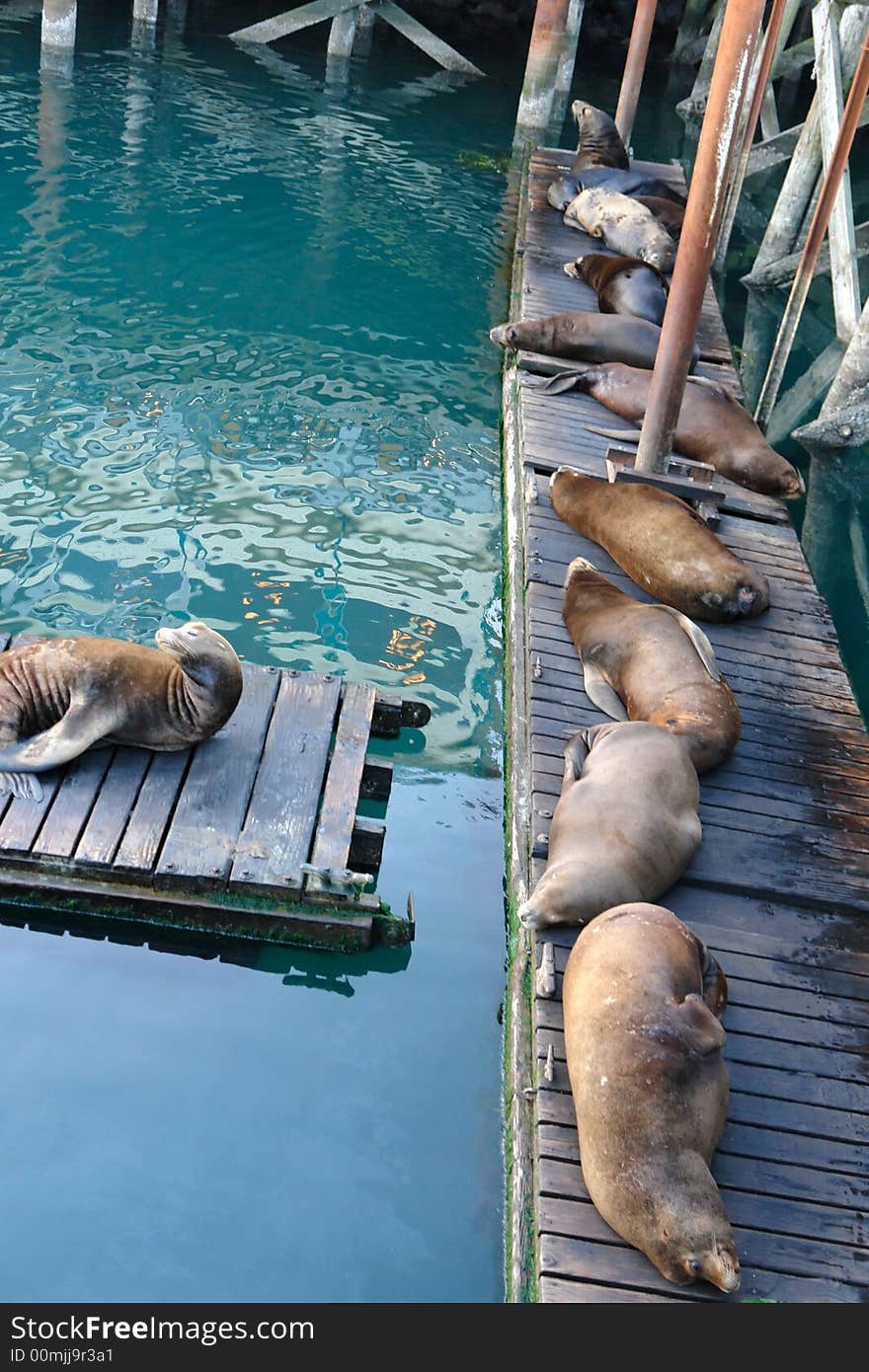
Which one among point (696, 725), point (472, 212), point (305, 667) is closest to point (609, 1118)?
point (696, 725)

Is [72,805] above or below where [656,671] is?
below

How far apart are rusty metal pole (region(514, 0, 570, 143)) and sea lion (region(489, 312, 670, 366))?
8.22 m

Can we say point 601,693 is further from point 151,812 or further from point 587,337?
point 587,337

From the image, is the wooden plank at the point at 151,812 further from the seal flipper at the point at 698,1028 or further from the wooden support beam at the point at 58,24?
the wooden support beam at the point at 58,24

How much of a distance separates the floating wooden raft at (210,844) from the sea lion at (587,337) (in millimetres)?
4990

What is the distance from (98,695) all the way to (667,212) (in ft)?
31.7

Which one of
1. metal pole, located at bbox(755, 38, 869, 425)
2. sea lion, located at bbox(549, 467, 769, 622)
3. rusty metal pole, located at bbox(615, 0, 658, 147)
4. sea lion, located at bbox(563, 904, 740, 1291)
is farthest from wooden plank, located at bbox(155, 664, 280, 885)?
rusty metal pole, located at bbox(615, 0, 658, 147)

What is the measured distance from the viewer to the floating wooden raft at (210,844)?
15.3 ft

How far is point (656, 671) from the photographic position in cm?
529

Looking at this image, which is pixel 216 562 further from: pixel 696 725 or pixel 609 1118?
pixel 609 1118

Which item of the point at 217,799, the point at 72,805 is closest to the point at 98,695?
the point at 72,805

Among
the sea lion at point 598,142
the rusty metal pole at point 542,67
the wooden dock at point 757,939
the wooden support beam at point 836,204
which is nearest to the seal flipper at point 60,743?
the wooden dock at point 757,939

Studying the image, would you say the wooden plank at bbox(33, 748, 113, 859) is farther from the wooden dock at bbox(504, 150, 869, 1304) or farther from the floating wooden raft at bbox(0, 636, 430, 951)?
the wooden dock at bbox(504, 150, 869, 1304)
